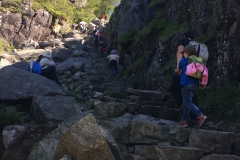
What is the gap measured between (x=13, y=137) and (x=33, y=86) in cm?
264

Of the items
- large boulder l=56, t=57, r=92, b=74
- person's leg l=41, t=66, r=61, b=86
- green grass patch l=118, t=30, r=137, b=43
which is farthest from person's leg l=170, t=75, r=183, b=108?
large boulder l=56, t=57, r=92, b=74

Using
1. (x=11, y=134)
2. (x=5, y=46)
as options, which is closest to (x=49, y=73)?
(x=11, y=134)

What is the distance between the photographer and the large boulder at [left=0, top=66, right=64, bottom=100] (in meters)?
9.19

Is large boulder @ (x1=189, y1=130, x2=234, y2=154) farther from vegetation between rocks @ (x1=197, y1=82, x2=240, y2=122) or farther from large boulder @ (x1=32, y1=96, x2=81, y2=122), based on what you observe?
large boulder @ (x1=32, y1=96, x2=81, y2=122)

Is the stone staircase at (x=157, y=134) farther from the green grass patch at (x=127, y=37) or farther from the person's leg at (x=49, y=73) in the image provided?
the green grass patch at (x=127, y=37)

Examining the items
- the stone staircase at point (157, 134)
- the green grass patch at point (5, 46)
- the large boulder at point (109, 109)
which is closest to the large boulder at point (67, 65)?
the stone staircase at point (157, 134)

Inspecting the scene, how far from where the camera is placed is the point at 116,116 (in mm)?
7305

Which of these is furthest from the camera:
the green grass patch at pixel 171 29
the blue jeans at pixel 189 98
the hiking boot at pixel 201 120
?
the green grass patch at pixel 171 29

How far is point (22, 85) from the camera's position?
9.44m

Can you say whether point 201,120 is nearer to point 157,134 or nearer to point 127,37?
point 157,134

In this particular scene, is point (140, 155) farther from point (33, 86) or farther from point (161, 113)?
point (33, 86)

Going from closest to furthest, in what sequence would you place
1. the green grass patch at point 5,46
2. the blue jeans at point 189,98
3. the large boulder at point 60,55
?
the blue jeans at point 189,98 < the large boulder at point 60,55 < the green grass patch at point 5,46

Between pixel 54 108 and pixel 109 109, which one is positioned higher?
pixel 109 109

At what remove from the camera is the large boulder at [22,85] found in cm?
919
